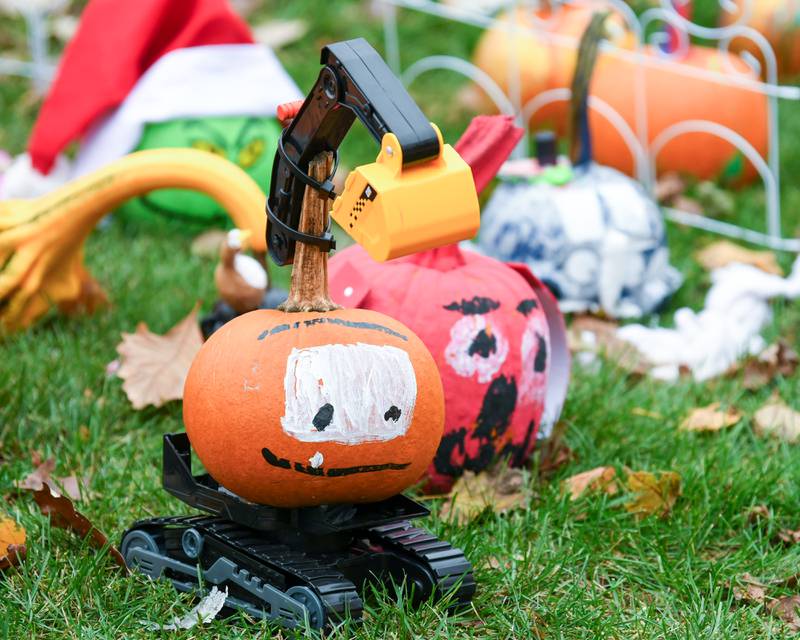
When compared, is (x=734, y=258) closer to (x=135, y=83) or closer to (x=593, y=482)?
(x=593, y=482)

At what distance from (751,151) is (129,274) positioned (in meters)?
2.16

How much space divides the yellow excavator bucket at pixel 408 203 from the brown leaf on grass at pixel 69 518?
74 centimetres

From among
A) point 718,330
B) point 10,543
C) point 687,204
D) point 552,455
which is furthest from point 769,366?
point 10,543

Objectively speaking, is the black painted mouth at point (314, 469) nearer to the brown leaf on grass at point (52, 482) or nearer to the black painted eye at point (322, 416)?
the black painted eye at point (322, 416)

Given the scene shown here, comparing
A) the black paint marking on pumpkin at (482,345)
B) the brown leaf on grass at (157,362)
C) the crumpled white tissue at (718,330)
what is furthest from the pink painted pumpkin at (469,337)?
the crumpled white tissue at (718,330)

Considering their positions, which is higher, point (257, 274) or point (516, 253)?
point (257, 274)

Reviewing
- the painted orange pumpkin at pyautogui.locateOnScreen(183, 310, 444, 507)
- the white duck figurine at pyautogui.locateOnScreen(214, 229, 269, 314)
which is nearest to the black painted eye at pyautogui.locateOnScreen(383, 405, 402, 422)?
the painted orange pumpkin at pyautogui.locateOnScreen(183, 310, 444, 507)

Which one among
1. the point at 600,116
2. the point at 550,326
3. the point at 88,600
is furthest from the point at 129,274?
the point at 600,116

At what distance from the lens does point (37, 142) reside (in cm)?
364

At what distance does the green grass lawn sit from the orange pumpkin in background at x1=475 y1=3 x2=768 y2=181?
1.33 meters

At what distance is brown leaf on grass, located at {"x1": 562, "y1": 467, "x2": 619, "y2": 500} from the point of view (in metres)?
2.31

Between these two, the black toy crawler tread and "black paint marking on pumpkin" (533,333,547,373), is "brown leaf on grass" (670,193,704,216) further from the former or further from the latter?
the black toy crawler tread

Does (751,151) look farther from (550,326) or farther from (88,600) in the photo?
(88,600)

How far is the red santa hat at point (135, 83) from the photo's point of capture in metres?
3.67
